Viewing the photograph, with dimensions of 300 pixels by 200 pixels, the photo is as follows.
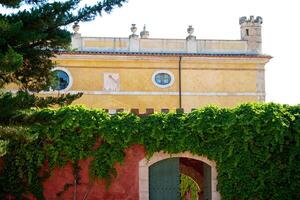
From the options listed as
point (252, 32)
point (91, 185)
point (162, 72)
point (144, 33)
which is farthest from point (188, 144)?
→ point (144, 33)

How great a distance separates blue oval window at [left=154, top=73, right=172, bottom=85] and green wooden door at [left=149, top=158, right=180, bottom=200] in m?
13.5

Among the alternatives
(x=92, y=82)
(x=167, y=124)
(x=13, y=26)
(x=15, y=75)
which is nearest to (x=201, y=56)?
(x=92, y=82)

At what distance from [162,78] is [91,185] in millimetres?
14792

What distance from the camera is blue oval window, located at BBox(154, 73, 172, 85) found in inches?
1267

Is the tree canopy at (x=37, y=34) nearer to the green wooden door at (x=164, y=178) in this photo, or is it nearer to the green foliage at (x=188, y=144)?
the green foliage at (x=188, y=144)

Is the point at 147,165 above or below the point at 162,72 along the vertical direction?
below

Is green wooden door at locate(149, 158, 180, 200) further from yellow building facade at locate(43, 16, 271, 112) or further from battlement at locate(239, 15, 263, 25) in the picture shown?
battlement at locate(239, 15, 263, 25)

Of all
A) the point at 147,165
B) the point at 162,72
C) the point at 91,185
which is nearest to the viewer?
the point at 91,185

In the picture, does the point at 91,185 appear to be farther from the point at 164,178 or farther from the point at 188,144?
the point at 188,144

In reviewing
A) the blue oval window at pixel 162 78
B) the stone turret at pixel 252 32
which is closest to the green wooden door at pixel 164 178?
the blue oval window at pixel 162 78

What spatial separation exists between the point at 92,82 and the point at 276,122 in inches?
593

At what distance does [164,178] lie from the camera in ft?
62.0

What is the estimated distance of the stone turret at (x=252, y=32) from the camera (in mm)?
33094

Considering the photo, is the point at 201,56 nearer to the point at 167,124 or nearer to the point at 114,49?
the point at 114,49
